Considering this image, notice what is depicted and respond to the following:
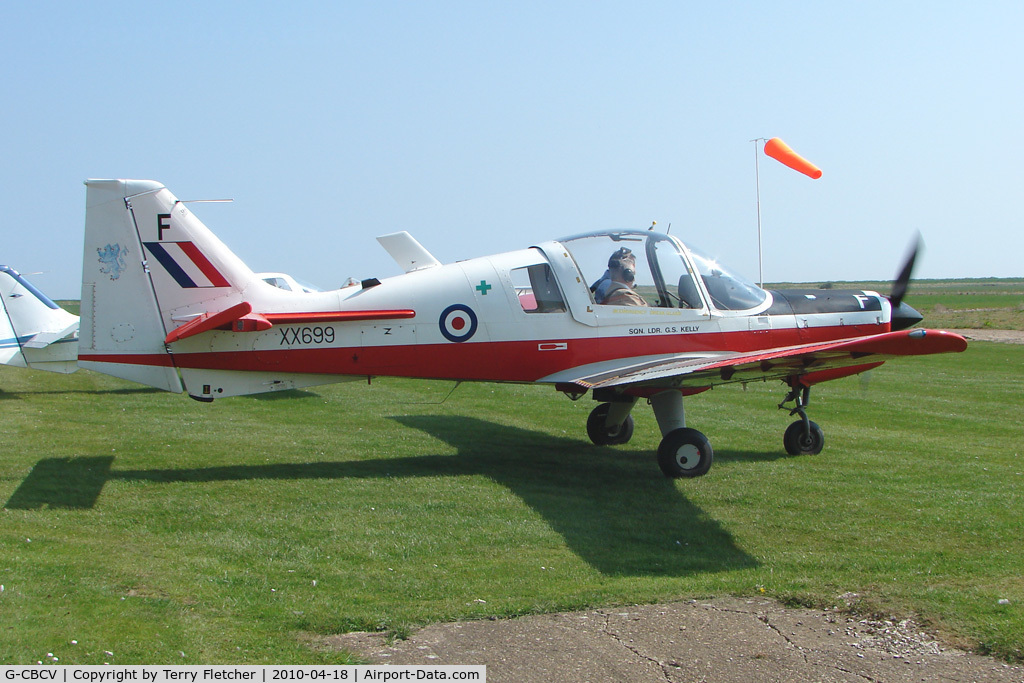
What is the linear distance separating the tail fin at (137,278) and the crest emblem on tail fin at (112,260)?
1cm

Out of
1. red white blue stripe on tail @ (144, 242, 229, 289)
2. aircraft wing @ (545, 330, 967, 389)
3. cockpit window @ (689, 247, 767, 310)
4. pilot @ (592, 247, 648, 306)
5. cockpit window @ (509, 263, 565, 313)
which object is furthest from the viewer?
cockpit window @ (689, 247, 767, 310)

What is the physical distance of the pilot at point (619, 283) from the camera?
9.43 meters

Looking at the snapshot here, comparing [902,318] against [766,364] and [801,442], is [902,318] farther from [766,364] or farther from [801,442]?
[766,364]

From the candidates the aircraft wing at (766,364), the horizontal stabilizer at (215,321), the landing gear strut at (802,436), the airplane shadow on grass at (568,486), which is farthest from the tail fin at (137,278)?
the landing gear strut at (802,436)

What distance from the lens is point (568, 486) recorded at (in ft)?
28.3

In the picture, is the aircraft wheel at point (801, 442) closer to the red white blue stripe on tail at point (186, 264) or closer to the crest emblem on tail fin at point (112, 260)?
the red white blue stripe on tail at point (186, 264)

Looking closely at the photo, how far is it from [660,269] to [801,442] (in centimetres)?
284

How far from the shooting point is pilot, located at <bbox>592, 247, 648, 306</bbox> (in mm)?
9430

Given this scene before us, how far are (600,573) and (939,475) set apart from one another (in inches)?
198

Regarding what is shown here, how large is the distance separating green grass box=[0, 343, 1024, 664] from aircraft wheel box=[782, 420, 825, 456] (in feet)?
0.72

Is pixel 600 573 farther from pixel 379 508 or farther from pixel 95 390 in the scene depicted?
pixel 95 390

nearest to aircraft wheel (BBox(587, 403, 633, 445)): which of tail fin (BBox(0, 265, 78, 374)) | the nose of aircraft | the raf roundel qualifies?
the raf roundel

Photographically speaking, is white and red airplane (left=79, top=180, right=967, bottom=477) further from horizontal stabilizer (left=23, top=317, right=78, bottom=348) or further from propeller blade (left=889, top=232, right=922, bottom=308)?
horizontal stabilizer (left=23, top=317, right=78, bottom=348)

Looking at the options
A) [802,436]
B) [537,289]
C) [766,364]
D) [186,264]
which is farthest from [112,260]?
[802,436]
